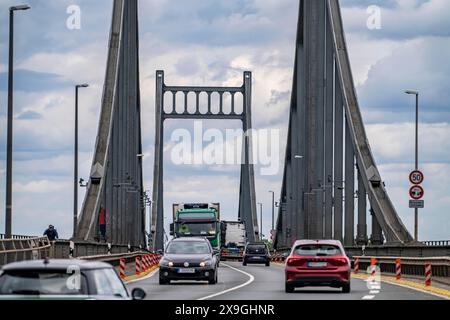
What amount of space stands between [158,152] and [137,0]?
3314cm

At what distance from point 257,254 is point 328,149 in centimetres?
731

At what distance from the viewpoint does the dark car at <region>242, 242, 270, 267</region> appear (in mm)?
72438

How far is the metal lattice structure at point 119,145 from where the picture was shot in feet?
202

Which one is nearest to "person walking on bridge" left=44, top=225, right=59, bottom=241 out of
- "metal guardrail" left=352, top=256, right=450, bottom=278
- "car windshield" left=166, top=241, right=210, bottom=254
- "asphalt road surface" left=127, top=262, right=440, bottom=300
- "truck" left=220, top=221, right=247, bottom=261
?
"car windshield" left=166, top=241, right=210, bottom=254

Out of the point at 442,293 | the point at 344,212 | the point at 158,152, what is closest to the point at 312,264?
the point at 442,293

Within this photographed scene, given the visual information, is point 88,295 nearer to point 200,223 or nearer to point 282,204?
point 200,223

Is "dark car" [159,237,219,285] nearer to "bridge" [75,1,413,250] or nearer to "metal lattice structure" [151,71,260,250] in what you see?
"bridge" [75,1,413,250]

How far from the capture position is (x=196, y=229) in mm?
69438

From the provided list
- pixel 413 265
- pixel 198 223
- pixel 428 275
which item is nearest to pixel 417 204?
pixel 413 265

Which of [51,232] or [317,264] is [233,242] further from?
[317,264]

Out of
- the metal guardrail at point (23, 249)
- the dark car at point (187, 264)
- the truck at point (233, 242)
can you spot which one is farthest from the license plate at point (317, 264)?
the truck at point (233, 242)

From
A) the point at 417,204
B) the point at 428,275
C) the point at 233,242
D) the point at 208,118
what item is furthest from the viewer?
the point at 208,118

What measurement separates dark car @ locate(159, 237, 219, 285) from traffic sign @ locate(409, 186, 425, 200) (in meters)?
9.03

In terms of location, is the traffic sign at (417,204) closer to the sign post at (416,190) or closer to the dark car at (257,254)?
the sign post at (416,190)
